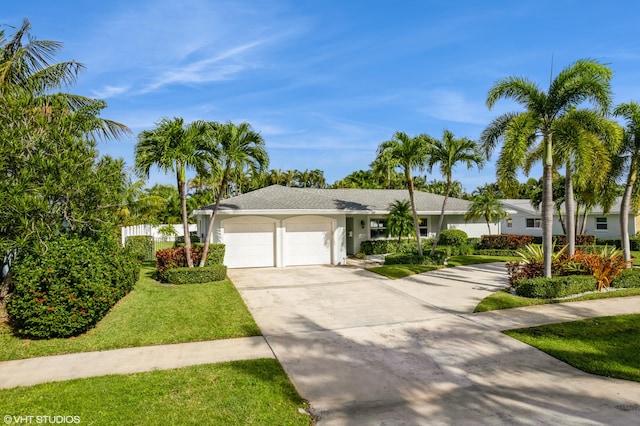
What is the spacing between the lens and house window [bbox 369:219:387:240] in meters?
23.4

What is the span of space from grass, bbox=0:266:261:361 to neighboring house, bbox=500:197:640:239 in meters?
24.5

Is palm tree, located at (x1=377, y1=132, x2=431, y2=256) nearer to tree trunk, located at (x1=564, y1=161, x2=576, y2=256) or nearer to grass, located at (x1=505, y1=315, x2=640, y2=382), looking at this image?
tree trunk, located at (x1=564, y1=161, x2=576, y2=256)

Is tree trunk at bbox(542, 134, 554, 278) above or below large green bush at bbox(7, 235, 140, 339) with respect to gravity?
above

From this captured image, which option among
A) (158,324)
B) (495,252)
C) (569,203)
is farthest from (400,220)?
(158,324)

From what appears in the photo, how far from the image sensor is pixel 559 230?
30844mm

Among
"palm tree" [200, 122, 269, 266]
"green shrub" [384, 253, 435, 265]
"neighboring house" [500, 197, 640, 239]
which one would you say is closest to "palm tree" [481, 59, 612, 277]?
"green shrub" [384, 253, 435, 265]

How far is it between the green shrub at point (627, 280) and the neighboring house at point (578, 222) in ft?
48.7

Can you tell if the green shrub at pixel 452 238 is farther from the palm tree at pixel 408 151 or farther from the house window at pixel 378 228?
the palm tree at pixel 408 151

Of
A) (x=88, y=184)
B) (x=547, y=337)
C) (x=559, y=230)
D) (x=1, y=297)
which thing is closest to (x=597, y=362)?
(x=547, y=337)

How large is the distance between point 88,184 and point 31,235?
1567mm

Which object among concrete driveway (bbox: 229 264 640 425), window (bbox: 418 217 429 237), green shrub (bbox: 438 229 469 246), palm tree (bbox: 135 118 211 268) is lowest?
concrete driveway (bbox: 229 264 640 425)

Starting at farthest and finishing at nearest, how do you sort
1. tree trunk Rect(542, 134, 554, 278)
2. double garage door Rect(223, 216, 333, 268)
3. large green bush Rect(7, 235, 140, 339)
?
double garage door Rect(223, 216, 333, 268)
tree trunk Rect(542, 134, 554, 278)
large green bush Rect(7, 235, 140, 339)

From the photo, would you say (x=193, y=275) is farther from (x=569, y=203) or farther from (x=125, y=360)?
(x=569, y=203)

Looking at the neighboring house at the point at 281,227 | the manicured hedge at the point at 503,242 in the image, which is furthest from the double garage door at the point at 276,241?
the manicured hedge at the point at 503,242
